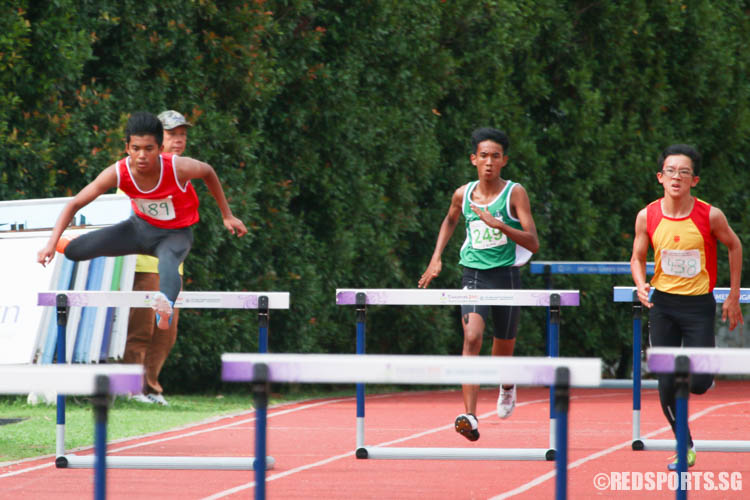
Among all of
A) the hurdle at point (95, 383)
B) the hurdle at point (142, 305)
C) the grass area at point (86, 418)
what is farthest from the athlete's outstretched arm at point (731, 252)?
the hurdle at point (95, 383)

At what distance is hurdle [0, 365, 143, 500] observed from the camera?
4.03 metres

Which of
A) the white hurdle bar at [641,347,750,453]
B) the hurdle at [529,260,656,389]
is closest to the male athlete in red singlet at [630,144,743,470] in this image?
the white hurdle bar at [641,347,750,453]

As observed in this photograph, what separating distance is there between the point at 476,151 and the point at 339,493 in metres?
2.71

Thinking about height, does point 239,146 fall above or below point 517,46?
below

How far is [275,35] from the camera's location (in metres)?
12.9

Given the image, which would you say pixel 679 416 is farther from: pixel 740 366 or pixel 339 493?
pixel 339 493

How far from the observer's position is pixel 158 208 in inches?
293

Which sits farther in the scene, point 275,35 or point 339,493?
point 275,35

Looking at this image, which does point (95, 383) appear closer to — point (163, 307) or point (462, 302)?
point (163, 307)

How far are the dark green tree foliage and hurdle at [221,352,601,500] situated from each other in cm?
676

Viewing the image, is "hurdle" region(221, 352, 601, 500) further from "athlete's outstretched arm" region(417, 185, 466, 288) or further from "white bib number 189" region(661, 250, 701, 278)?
"athlete's outstretched arm" region(417, 185, 466, 288)

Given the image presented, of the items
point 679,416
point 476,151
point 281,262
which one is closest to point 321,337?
point 281,262

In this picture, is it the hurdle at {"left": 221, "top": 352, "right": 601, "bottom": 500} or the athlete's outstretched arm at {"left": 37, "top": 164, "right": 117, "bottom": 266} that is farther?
the athlete's outstretched arm at {"left": 37, "top": 164, "right": 117, "bottom": 266}

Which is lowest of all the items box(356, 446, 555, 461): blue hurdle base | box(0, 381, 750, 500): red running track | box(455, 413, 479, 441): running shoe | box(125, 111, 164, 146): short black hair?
box(0, 381, 750, 500): red running track
